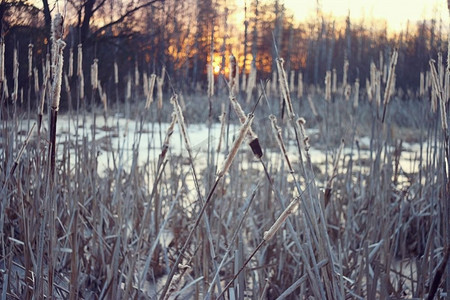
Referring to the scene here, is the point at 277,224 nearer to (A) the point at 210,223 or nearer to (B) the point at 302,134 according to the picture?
(B) the point at 302,134

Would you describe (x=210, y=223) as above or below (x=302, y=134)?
below

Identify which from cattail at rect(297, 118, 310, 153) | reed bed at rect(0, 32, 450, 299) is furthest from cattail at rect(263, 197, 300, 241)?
cattail at rect(297, 118, 310, 153)

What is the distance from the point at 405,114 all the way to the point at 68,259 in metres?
5.29

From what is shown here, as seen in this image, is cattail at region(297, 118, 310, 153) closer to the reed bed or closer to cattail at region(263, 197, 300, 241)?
the reed bed

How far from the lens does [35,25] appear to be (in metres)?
1.17

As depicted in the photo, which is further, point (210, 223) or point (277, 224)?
point (210, 223)

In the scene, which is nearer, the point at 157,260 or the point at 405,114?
the point at 157,260

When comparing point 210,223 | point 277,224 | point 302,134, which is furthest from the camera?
point 210,223

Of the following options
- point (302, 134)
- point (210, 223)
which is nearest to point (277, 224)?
point (302, 134)

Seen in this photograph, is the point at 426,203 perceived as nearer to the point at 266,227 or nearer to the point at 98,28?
the point at 266,227

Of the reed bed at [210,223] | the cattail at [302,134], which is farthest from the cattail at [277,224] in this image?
the cattail at [302,134]

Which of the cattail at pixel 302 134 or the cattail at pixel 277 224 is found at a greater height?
the cattail at pixel 302 134

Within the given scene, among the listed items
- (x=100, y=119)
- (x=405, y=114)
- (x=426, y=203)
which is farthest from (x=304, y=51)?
(x=426, y=203)

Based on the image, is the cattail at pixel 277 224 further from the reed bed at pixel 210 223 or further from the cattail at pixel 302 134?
the cattail at pixel 302 134
